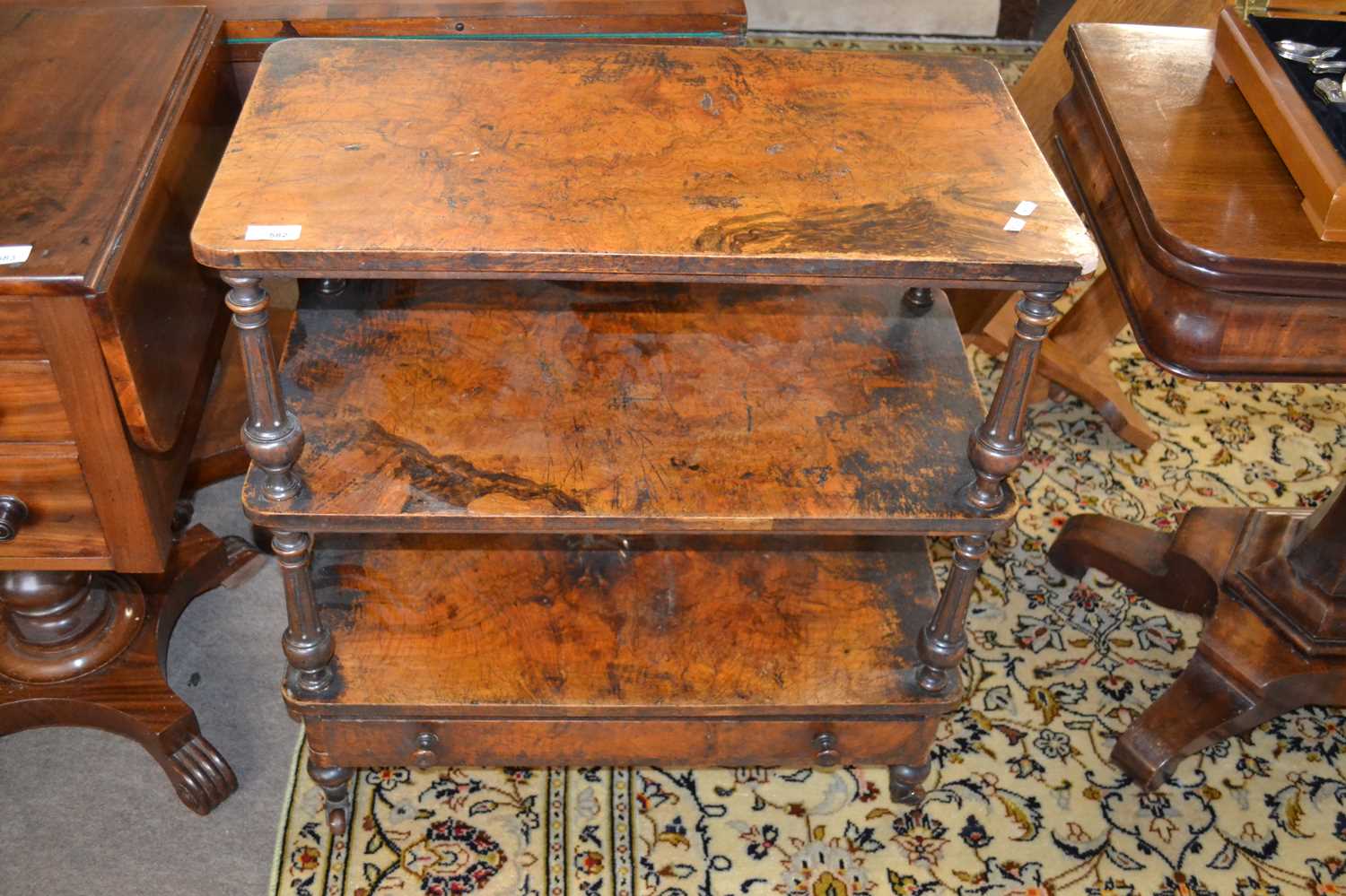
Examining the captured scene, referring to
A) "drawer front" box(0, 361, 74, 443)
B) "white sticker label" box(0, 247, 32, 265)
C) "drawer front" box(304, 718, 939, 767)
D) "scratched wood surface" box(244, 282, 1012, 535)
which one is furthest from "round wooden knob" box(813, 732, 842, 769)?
"white sticker label" box(0, 247, 32, 265)

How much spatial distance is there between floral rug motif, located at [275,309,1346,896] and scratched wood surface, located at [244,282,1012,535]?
621 millimetres

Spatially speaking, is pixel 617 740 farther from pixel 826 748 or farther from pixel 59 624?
pixel 59 624

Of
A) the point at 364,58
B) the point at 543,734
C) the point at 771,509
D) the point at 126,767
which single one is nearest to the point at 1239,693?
the point at 771,509

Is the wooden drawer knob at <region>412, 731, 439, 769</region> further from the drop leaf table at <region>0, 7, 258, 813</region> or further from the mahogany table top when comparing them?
the mahogany table top

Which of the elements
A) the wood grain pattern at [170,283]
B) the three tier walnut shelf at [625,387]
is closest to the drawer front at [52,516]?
the wood grain pattern at [170,283]

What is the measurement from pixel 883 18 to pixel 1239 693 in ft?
7.53

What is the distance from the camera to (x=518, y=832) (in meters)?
1.96

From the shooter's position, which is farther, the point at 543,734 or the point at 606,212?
the point at 543,734

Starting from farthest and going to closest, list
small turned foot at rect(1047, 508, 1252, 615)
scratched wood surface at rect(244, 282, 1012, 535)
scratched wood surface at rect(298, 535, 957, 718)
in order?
small turned foot at rect(1047, 508, 1252, 615) < scratched wood surface at rect(298, 535, 957, 718) < scratched wood surface at rect(244, 282, 1012, 535)

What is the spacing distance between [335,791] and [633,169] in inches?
41.1

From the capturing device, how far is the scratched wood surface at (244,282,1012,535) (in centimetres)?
157

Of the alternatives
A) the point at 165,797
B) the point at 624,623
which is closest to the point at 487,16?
the point at 624,623

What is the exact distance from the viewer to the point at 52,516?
5.38 ft

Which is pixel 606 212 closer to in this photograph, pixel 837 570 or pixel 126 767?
pixel 837 570
